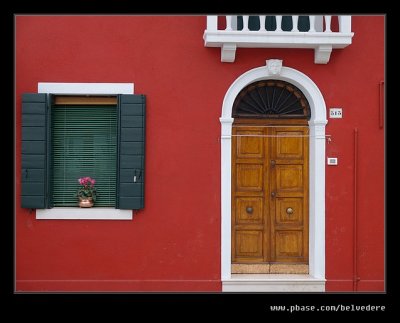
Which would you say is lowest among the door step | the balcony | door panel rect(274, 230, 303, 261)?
the door step

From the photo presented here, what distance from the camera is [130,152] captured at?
8.44m

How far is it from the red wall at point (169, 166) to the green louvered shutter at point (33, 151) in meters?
Answer: 0.16

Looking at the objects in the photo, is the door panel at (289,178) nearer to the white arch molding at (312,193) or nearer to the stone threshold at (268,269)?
the white arch molding at (312,193)

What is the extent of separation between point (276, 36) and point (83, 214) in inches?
152

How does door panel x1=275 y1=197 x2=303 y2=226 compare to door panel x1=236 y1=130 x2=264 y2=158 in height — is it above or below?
below

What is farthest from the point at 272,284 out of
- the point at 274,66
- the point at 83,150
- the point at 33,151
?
the point at 33,151

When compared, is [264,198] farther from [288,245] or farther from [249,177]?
[288,245]

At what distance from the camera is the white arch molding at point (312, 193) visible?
28.0ft

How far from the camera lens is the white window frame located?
27.9ft

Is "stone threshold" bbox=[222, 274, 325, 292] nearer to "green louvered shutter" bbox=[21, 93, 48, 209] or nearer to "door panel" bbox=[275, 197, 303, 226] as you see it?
"door panel" bbox=[275, 197, 303, 226]

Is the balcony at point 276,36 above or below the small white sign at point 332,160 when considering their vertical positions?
above

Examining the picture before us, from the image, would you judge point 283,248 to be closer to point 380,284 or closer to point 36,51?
point 380,284

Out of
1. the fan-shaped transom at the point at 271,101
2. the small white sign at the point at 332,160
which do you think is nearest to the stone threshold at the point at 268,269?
the small white sign at the point at 332,160

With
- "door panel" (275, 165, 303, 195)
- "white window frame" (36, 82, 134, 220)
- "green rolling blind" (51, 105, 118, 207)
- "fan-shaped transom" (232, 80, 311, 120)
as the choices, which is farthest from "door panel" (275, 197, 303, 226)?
"green rolling blind" (51, 105, 118, 207)
